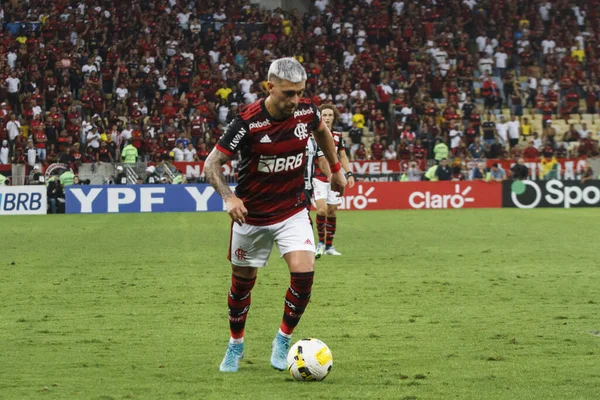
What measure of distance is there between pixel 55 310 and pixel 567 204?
25.6 meters

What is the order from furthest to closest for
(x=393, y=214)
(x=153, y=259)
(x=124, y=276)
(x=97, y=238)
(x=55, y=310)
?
(x=393, y=214) < (x=97, y=238) < (x=153, y=259) < (x=124, y=276) < (x=55, y=310)

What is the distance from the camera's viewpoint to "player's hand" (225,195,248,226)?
6875 millimetres

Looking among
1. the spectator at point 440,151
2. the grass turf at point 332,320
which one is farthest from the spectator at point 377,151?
the grass turf at point 332,320

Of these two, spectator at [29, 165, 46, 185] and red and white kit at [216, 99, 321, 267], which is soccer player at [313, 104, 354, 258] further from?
spectator at [29, 165, 46, 185]

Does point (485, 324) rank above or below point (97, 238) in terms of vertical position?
above

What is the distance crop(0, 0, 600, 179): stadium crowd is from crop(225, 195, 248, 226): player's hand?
2836 centimetres

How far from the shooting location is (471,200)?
3388cm

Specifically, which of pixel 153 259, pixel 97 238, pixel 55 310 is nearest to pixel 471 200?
pixel 97 238

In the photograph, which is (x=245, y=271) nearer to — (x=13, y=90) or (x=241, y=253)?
(x=241, y=253)

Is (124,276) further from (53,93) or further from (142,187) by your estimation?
(53,93)

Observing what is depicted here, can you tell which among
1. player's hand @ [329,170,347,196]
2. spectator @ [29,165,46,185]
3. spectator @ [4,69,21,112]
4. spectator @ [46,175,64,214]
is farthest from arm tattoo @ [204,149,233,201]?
spectator @ [4,69,21,112]

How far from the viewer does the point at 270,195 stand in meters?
7.37

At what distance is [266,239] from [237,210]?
650 mm

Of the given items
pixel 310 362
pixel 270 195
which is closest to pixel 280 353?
pixel 310 362
